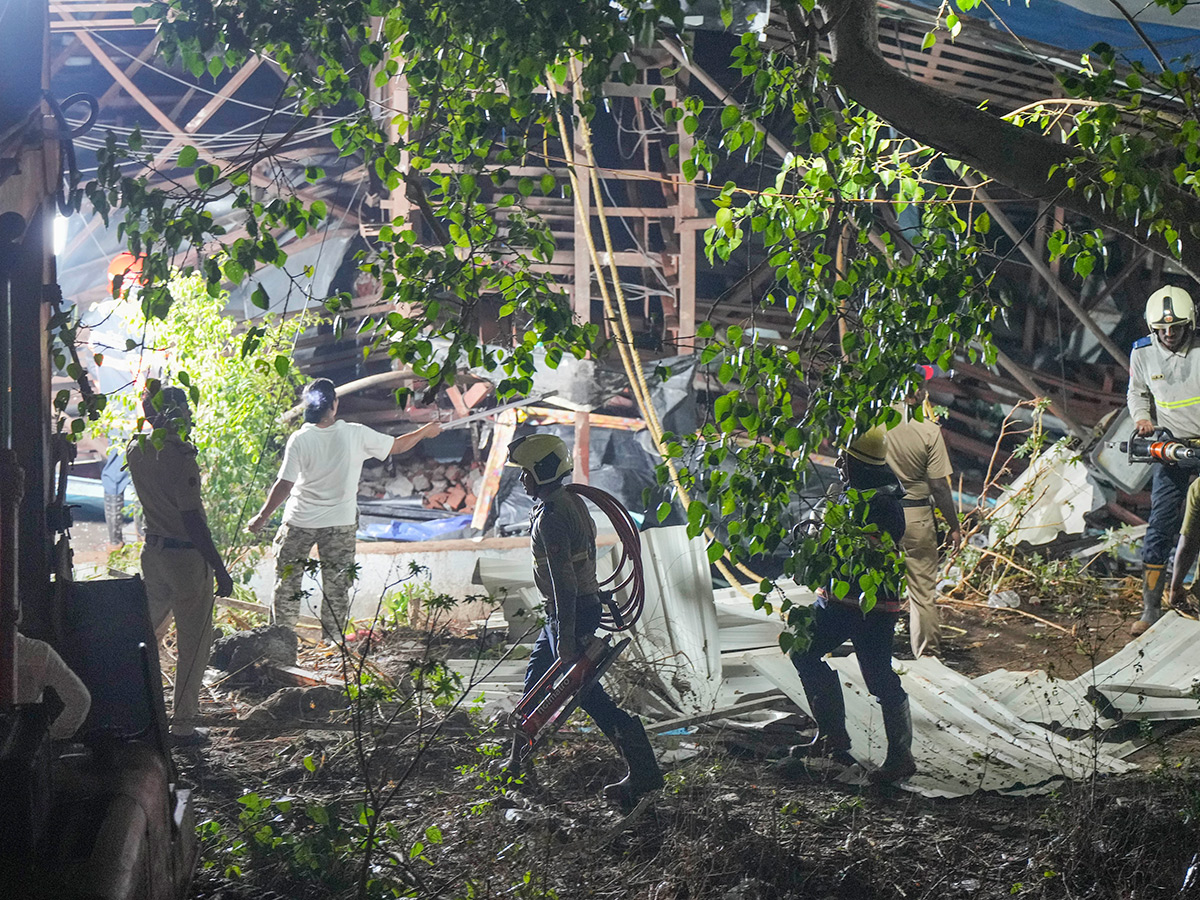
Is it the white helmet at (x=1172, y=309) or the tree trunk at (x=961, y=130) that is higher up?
the tree trunk at (x=961, y=130)

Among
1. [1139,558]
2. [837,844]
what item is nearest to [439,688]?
[837,844]

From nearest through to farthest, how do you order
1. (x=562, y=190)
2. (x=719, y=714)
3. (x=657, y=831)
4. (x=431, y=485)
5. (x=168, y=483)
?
1. (x=562, y=190)
2. (x=657, y=831)
3. (x=168, y=483)
4. (x=719, y=714)
5. (x=431, y=485)

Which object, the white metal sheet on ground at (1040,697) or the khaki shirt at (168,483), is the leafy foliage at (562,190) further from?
the white metal sheet on ground at (1040,697)

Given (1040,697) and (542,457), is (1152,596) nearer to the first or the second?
(1040,697)

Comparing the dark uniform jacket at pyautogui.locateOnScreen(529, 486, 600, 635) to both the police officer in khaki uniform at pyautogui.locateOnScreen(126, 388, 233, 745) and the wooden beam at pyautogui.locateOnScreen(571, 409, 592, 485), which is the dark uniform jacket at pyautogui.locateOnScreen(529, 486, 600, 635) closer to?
the police officer in khaki uniform at pyautogui.locateOnScreen(126, 388, 233, 745)

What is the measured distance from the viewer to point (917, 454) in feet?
24.1

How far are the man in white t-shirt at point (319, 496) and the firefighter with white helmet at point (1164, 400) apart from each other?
578cm

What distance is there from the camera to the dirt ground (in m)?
4.18

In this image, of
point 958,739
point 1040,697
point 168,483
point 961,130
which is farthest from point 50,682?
point 1040,697

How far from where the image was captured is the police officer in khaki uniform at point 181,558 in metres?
5.92

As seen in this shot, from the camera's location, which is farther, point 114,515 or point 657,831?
point 114,515

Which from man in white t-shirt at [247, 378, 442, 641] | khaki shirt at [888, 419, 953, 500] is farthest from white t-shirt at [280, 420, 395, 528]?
khaki shirt at [888, 419, 953, 500]

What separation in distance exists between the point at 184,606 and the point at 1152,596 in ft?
22.0

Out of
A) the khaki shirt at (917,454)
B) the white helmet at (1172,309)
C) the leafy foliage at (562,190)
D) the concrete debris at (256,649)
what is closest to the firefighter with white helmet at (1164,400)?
the white helmet at (1172,309)
